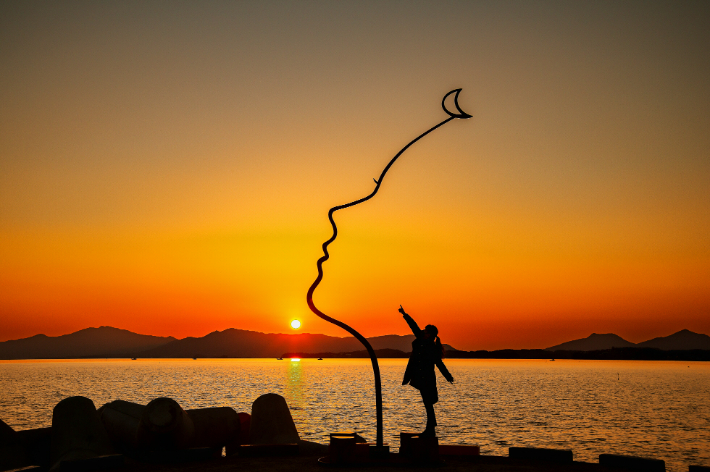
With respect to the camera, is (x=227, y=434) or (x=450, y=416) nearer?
(x=227, y=434)

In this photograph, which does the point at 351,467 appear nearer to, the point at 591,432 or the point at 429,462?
the point at 429,462

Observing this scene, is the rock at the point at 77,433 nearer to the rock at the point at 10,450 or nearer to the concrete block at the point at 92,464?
the rock at the point at 10,450

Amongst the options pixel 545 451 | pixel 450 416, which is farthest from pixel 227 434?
pixel 450 416

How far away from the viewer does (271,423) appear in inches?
669

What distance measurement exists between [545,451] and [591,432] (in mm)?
37343

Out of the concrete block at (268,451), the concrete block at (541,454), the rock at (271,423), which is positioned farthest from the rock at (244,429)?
the concrete block at (541,454)

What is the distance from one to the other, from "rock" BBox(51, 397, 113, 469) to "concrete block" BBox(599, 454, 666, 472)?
10.9 meters

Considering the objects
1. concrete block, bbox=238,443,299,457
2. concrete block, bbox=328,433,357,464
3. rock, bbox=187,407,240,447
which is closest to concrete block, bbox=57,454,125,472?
concrete block, bbox=238,443,299,457

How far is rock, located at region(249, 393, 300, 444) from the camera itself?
655 inches

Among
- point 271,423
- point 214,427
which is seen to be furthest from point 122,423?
point 271,423

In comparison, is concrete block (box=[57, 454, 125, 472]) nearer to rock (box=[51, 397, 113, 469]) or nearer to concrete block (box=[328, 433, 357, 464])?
rock (box=[51, 397, 113, 469])

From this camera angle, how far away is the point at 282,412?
17.4 m

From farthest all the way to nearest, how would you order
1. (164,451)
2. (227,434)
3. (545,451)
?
1. (227,434)
2. (164,451)
3. (545,451)

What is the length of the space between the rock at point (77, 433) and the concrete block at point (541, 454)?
9153mm
